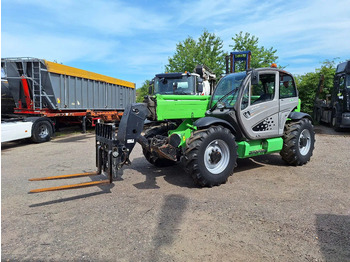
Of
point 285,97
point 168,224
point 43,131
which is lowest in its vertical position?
point 168,224

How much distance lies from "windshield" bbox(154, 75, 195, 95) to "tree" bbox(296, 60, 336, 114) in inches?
492

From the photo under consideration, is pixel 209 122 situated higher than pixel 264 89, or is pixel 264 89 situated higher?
pixel 264 89

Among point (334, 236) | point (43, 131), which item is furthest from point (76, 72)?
point (334, 236)

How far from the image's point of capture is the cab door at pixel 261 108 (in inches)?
217

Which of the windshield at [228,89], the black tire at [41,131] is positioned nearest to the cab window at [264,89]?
the windshield at [228,89]

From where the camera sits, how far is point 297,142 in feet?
20.8

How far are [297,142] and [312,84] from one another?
14.6 meters

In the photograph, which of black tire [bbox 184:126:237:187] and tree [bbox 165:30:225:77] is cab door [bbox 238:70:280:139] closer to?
black tire [bbox 184:126:237:187]

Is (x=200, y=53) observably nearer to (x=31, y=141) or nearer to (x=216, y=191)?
(x=31, y=141)

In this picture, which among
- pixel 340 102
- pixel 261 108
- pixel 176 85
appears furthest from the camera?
pixel 340 102

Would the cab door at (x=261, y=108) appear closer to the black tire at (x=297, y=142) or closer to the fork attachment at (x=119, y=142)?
the black tire at (x=297, y=142)

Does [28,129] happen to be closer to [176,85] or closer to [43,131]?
[43,131]

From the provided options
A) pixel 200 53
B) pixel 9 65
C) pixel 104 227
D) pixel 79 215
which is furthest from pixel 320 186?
pixel 200 53

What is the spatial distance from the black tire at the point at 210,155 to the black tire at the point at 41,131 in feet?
28.7
